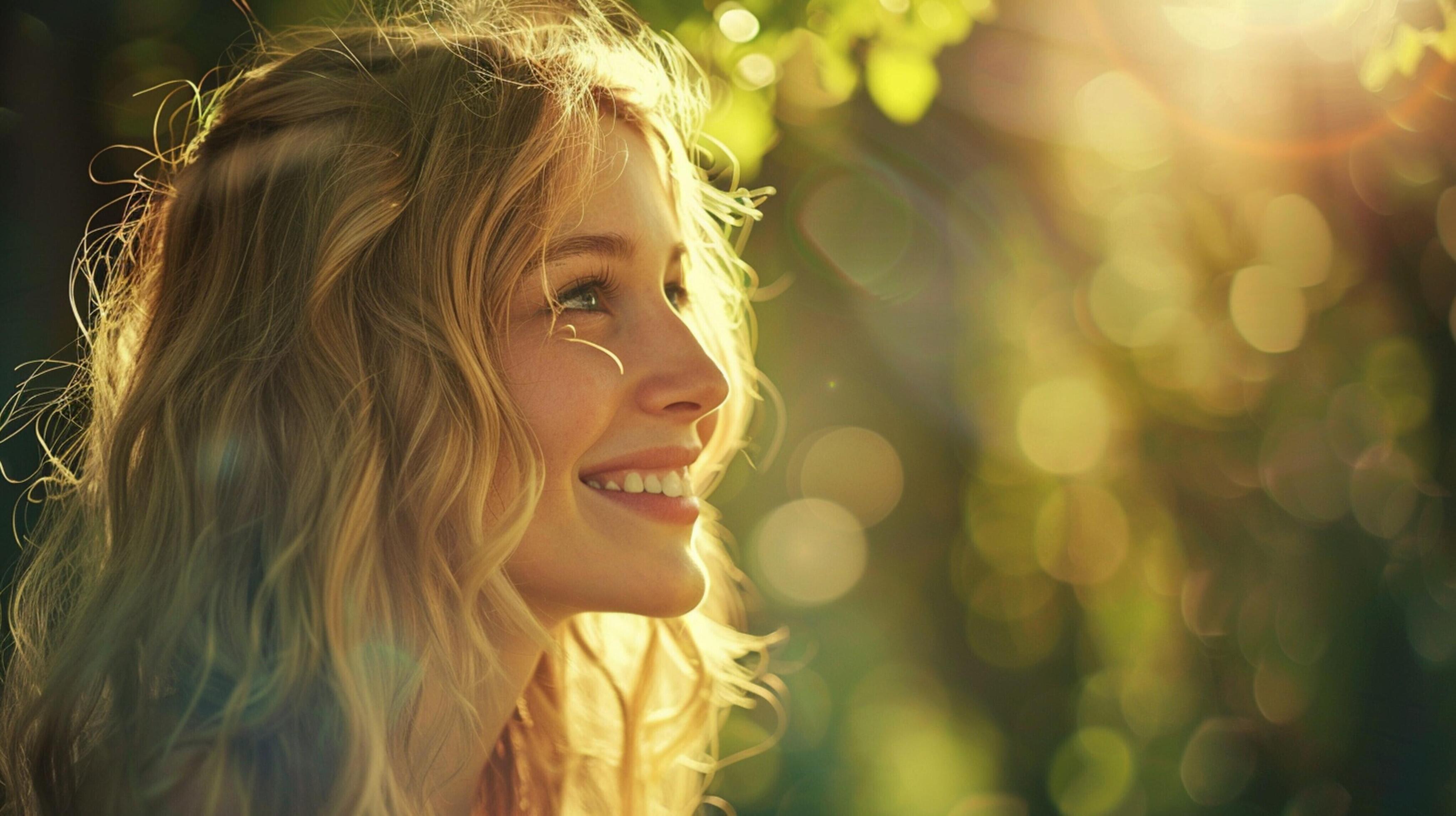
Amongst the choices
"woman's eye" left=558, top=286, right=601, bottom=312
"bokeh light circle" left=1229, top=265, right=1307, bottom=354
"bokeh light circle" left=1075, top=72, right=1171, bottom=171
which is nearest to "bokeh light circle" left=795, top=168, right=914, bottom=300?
"bokeh light circle" left=1075, top=72, right=1171, bottom=171

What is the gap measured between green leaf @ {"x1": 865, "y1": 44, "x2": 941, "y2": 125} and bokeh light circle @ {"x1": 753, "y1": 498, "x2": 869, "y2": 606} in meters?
1.53

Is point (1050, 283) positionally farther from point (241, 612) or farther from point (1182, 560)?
point (241, 612)

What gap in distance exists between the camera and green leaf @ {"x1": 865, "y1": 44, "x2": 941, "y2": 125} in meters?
2.53

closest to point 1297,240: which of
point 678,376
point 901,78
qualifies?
point 901,78

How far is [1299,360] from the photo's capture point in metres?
3.24

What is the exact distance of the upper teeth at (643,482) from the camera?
1.89 metres

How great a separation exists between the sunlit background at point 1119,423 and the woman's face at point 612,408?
42.2 inches

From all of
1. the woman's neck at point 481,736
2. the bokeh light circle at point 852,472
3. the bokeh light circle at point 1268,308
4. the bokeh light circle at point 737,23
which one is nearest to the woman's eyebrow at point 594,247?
the woman's neck at point 481,736

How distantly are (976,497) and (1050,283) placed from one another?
30.5 inches

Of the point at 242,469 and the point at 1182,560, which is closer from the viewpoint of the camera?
the point at 242,469

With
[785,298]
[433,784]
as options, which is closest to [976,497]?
[785,298]

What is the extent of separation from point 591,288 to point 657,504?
0.46m

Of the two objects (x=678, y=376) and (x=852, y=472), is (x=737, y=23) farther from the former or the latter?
(x=852, y=472)

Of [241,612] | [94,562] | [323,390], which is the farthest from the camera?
[94,562]
